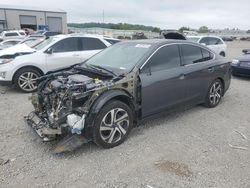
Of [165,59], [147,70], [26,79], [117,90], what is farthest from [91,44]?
[117,90]

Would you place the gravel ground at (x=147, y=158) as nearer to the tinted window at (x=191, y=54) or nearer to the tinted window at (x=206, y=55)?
the tinted window at (x=191, y=54)

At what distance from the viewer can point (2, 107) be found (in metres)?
5.94

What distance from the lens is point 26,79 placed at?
284 inches

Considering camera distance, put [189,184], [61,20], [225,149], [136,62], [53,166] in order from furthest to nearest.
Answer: [61,20] < [136,62] < [225,149] < [53,166] < [189,184]

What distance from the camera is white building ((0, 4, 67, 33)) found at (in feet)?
164

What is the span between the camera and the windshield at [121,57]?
4387 mm

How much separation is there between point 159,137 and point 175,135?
304mm

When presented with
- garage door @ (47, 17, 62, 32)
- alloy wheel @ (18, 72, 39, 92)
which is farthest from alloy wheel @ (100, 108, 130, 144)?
garage door @ (47, 17, 62, 32)

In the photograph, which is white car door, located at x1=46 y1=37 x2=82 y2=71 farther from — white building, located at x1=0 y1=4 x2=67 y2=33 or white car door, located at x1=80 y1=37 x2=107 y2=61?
white building, located at x1=0 y1=4 x2=67 y2=33

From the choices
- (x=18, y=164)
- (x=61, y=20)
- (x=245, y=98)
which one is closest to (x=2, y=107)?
(x=18, y=164)

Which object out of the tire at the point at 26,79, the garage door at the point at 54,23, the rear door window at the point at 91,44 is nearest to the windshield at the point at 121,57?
the tire at the point at 26,79

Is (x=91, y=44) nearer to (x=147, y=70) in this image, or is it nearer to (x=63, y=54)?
(x=63, y=54)

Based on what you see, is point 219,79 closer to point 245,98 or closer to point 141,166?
point 245,98

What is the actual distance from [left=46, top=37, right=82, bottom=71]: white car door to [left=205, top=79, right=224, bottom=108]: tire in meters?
4.02
